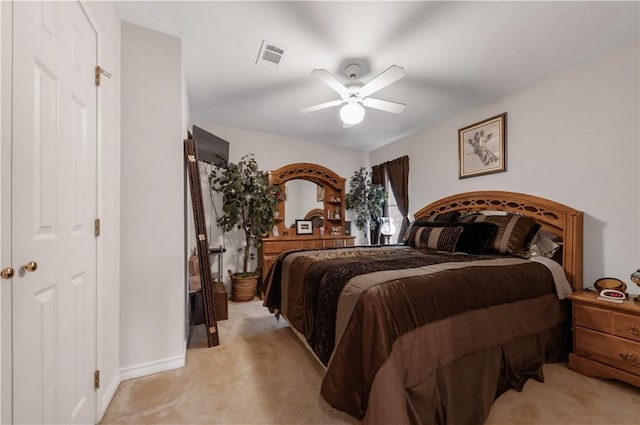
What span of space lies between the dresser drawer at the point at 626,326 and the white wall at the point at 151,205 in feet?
10.2

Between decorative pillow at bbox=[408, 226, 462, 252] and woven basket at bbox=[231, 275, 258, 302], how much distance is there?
2.29 metres

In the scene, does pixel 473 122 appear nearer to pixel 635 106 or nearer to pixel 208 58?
pixel 635 106

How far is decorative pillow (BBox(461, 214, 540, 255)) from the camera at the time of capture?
238 centimetres

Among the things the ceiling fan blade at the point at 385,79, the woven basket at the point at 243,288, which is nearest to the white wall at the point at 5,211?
the ceiling fan blade at the point at 385,79

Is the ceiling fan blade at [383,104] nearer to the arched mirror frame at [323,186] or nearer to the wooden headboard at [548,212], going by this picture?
the wooden headboard at [548,212]

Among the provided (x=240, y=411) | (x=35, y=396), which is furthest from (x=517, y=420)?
(x=35, y=396)

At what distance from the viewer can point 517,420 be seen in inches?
56.9

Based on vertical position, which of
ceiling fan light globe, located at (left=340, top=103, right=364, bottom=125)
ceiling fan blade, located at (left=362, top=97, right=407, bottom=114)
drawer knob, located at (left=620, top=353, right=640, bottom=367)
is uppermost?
ceiling fan blade, located at (left=362, top=97, right=407, bottom=114)

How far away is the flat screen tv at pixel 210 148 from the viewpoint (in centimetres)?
335

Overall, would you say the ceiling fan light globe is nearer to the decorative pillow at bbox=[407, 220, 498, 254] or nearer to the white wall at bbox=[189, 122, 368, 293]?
the decorative pillow at bbox=[407, 220, 498, 254]

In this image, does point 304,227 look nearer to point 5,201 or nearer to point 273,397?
point 273,397

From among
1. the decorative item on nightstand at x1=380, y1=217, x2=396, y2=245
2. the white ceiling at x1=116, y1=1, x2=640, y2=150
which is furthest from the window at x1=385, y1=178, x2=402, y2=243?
the white ceiling at x1=116, y1=1, x2=640, y2=150

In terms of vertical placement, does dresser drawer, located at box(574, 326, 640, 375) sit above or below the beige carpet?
above

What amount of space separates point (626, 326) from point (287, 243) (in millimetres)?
3379
